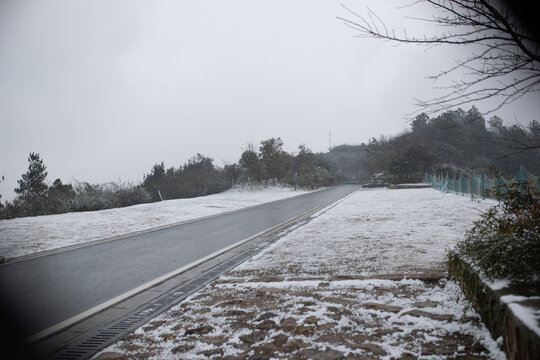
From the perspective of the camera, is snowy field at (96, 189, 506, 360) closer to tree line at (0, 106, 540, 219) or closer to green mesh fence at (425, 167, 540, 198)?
green mesh fence at (425, 167, 540, 198)

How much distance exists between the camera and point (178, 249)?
7.62 m

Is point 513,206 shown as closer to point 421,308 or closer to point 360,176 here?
point 421,308

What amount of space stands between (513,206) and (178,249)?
21.0ft

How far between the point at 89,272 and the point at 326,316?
455cm

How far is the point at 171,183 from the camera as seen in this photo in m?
36.9

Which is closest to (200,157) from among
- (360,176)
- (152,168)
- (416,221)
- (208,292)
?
(152,168)

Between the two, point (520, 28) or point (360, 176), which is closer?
point (520, 28)

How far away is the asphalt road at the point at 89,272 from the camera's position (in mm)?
4062

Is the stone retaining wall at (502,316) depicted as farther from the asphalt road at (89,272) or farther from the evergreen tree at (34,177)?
the evergreen tree at (34,177)

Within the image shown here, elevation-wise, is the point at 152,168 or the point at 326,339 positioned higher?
the point at 152,168

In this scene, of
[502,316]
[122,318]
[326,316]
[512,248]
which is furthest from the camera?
[122,318]

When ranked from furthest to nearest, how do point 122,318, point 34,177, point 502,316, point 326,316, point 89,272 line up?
point 34,177 → point 89,272 → point 122,318 → point 326,316 → point 502,316

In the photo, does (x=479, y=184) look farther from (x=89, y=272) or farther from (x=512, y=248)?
(x=89, y=272)

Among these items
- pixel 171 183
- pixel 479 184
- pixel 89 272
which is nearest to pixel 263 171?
pixel 171 183
